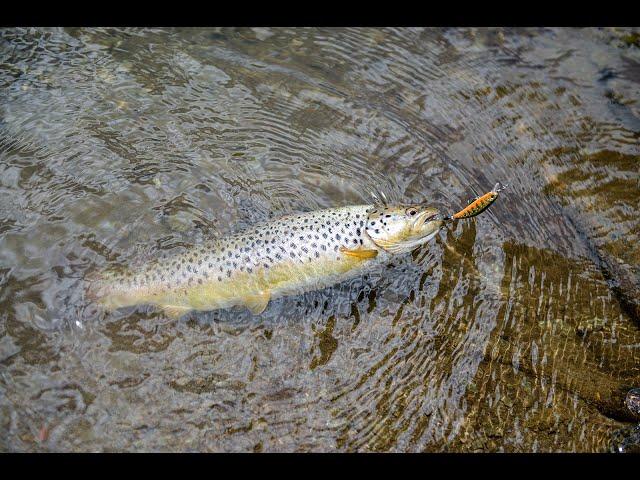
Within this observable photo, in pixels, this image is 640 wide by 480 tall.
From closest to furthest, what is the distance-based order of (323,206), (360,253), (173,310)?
1. (173,310)
2. (360,253)
3. (323,206)

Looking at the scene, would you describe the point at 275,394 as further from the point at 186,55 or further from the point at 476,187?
the point at 186,55

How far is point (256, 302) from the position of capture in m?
4.71

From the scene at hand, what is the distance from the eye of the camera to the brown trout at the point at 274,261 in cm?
462

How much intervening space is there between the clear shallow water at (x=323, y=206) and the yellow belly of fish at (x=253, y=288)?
117 mm

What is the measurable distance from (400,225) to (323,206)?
0.89 m

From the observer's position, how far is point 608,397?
4438 millimetres

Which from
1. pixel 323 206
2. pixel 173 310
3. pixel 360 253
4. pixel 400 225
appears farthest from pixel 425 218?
pixel 173 310

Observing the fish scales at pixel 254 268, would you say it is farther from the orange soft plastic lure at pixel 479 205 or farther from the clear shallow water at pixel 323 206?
the orange soft plastic lure at pixel 479 205

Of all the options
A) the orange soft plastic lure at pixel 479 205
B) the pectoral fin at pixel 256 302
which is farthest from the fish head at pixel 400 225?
the pectoral fin at pixel 256 302

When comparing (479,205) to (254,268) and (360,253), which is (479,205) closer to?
(360,253)

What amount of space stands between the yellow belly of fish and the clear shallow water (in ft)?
0.38

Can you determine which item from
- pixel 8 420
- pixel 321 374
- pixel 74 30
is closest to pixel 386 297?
pixel 321 374

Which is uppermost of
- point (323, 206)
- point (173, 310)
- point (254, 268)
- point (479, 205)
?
Answer: point (479, 205)

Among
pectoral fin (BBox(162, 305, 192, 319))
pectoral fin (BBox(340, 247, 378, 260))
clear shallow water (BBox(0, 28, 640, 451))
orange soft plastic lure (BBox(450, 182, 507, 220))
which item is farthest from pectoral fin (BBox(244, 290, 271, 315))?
orange soft plastic lure (BBox(450, 182, 507, 220))
